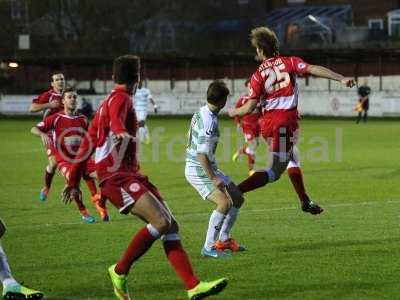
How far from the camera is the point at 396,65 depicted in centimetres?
6144

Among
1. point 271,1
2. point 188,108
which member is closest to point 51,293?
point 188,108

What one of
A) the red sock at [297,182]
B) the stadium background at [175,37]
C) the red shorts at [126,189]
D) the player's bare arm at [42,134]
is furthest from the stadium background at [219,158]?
the player's bare arm at [42,134]

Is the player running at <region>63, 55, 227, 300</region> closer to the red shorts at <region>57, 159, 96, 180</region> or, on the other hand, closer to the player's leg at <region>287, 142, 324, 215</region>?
the player's leg at <region>287, 142, 324, 215</region>

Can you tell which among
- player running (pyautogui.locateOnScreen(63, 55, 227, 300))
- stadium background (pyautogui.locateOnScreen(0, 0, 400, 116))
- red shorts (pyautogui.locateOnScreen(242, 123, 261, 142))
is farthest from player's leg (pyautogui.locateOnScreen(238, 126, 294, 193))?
stadium background (pyautogui.locateOnScreen(0, 0, 400, 116))

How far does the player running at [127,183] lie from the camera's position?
825 centimetres

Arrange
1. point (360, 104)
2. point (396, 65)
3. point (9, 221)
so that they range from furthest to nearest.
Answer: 1. point (396, 65)
2. point (360, 104)
3. point (9, 221)

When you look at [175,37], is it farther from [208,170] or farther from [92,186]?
[208,170]

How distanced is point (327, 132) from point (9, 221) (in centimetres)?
2487

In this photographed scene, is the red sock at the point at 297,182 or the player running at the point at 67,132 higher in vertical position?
the player running at the point at 67,132

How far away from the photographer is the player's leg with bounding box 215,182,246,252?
36.0ft

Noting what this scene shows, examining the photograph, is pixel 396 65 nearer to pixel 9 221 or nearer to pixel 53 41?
pixel 53 41

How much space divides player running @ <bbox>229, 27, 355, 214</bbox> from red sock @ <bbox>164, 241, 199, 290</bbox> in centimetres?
360

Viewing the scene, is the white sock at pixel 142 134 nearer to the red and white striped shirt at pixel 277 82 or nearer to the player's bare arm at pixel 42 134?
the player's bare arm at pixel 42 134

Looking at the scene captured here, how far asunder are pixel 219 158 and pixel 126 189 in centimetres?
1821
